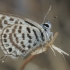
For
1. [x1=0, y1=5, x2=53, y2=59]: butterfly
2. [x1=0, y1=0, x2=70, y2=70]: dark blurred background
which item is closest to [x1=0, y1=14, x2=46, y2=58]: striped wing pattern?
[x1=0, y1=5, x2=53, y2=59]: butterfly

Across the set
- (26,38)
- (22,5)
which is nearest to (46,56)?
(22,5)

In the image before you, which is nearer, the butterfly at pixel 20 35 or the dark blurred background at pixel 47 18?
the butterfly at pixel 20 35

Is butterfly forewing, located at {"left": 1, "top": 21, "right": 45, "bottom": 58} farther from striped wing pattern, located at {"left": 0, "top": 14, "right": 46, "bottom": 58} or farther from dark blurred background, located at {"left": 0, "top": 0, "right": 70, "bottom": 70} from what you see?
dark blurred background, located at {"left": 0, "top": 0, "right": 70, "bottom": 70}

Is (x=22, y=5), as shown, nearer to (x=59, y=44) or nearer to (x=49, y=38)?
(x=59, y=44)

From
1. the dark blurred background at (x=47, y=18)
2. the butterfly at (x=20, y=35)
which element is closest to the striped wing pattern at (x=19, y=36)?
the butterfly at (x=20, y=35)

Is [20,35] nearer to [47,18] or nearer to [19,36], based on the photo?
[19,36]

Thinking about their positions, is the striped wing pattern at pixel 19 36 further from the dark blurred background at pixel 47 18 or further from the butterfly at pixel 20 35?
the dark blurred background at pixel 47 18

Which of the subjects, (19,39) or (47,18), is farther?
(47,18)

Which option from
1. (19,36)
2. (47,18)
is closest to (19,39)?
(19,36)
